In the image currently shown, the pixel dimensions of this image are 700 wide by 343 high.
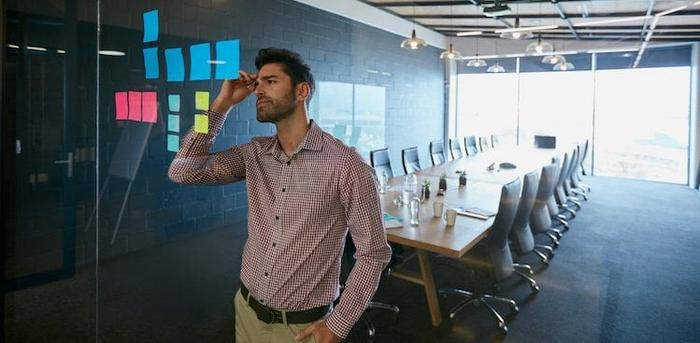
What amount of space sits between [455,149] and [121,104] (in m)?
5.63

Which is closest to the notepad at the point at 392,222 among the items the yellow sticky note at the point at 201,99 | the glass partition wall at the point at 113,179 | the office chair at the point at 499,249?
the office chair at the point at 499,249

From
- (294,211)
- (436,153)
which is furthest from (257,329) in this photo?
(436,153)

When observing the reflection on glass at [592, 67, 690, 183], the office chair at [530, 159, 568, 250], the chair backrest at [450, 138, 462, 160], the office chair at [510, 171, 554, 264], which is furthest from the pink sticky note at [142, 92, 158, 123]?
the reflection on glass at [592, 67, 690, 183]

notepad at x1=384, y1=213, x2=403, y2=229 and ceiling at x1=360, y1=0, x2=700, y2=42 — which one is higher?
ceiling at x1=360, y1=0, x2=700, y2=42

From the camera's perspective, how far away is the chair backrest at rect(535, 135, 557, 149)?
26.7 feet

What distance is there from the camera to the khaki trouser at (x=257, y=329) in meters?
1.36

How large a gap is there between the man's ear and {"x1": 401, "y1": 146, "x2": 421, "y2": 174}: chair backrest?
3889 mm

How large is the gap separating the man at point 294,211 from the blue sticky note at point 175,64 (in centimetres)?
132

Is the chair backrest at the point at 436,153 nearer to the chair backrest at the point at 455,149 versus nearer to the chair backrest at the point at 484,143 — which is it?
the chair backrest at the point at 455,149

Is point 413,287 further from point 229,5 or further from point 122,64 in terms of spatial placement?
point 229,5

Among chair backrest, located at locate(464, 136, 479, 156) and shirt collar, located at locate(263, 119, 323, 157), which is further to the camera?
chair backrest, located at locate(464, 136, 479, 156)

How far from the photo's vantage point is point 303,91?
144 centimetres

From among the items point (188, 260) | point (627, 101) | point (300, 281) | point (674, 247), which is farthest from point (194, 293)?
point (627, 101)

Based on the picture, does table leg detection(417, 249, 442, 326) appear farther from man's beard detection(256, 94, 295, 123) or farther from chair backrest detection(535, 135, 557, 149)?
chair backrest detection(535, 135, 557, 149)
